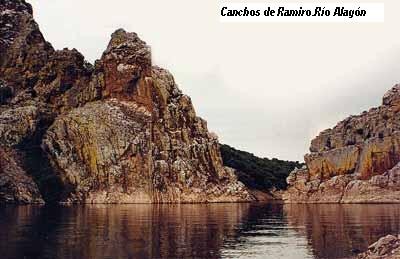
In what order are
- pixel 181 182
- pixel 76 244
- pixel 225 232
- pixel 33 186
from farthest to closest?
pixel 181 182
pixel 33 186
pixel 225 232
pixel 76 244

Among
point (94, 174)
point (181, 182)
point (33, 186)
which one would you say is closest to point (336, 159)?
point (181, 182)

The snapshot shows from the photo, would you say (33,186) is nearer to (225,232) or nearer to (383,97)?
(383,97)

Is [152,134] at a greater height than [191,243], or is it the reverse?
[152,134]

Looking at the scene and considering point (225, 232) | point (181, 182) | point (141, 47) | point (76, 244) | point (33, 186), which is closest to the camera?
point (76, 244)

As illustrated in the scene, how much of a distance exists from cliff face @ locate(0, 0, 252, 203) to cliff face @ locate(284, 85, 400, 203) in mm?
21921

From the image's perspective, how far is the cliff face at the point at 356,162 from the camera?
5064 inches

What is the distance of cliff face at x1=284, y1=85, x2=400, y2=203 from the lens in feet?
422

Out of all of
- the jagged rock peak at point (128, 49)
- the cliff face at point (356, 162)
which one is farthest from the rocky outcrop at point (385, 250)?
the jagged rock peak at point (128, 49)

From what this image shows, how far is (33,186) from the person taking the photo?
477 feet

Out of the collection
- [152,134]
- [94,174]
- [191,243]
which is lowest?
[191,243]

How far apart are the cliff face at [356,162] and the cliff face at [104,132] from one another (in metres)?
21.9

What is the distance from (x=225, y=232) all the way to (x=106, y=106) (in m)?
111

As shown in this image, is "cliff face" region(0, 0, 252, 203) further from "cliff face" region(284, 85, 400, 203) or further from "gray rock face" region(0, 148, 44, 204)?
"cliff face" region(284, 85, 400, 203)

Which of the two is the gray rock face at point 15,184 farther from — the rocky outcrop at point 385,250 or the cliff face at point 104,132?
the rocky outcrop at point 385,250
